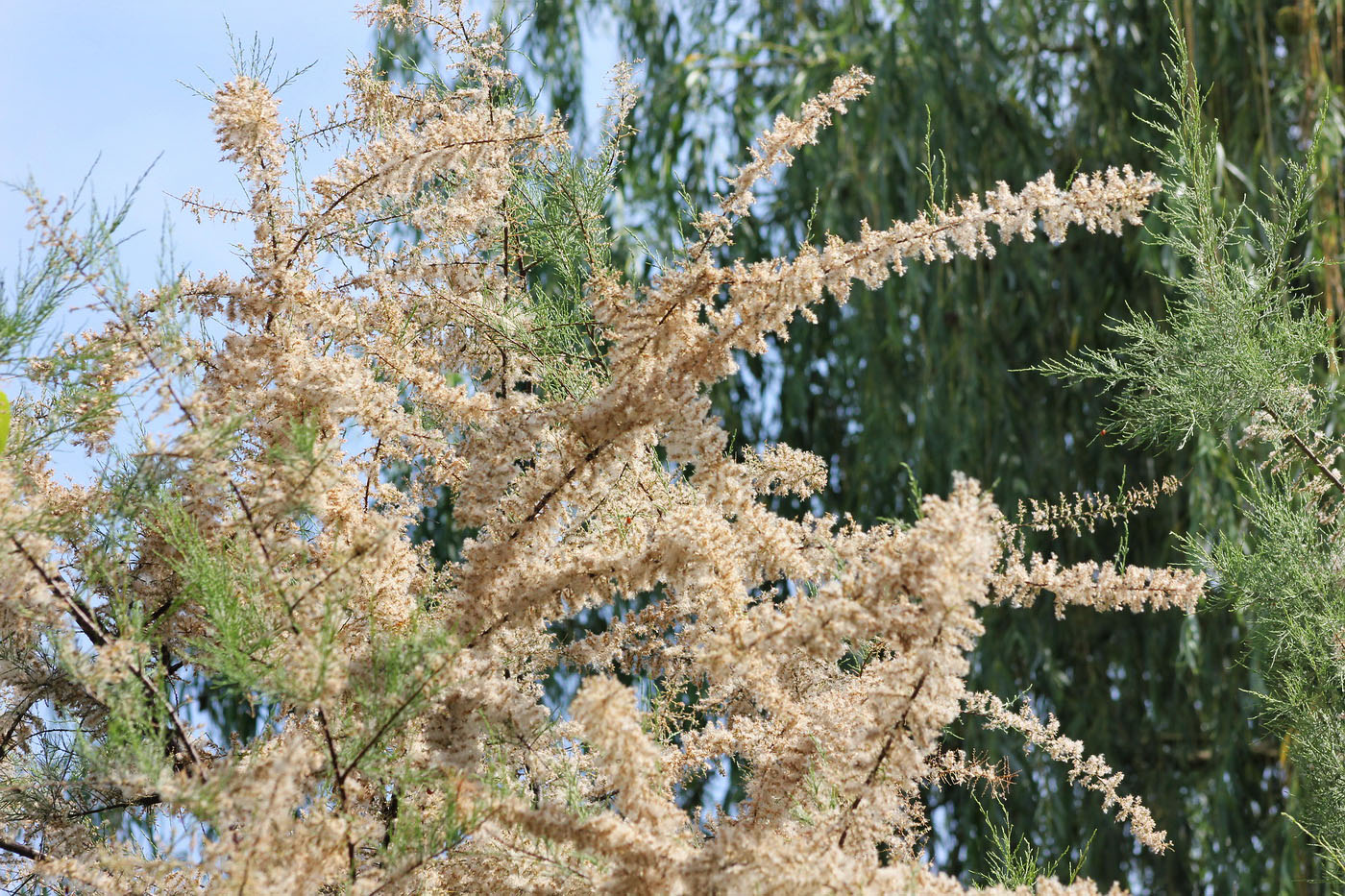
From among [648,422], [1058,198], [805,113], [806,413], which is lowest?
[648,422]

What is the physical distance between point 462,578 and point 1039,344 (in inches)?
113

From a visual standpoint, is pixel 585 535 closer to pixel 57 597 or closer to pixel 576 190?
pixel 576 190

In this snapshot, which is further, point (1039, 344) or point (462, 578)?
point (1039, 344)

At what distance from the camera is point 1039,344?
3.89m

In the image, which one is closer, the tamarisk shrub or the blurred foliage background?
the tamarisk shrub

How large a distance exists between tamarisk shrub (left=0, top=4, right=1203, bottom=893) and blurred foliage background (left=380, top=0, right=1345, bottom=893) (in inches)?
71.7

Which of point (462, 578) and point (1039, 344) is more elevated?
point (1039, 344)

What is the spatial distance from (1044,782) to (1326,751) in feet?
6.38

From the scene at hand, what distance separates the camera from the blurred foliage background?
11.3 ft

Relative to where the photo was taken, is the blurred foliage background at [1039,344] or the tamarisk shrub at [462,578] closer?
the tamarisk shrub at [462,578]

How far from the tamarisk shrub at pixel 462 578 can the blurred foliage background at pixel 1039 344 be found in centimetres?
182

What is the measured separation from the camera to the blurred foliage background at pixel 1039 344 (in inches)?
136

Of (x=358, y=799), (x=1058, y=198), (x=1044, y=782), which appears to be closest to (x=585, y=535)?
(x=358, y=799)

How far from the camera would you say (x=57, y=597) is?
1275 mm
